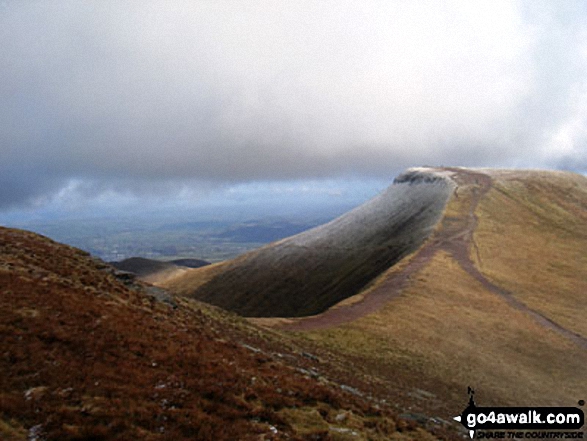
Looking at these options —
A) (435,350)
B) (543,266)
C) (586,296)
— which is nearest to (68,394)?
(435,350)

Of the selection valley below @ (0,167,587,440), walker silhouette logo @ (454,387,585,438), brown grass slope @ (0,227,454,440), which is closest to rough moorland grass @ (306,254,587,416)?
valley below @ (0,167,587,440)

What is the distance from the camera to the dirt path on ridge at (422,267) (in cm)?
5738

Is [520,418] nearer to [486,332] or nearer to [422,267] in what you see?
[486,332]

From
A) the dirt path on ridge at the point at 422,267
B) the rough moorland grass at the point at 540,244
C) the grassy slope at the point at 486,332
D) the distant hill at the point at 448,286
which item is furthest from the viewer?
the rough moorland grass at the point at 540,244

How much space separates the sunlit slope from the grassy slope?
22267 mm

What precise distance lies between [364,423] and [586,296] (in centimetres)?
7641

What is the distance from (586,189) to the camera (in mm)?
172000

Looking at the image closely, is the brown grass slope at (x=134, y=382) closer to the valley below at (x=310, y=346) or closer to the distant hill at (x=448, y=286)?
the valley below at (x=310, y=346)

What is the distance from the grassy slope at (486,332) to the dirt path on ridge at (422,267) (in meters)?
1.75

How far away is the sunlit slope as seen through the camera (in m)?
109

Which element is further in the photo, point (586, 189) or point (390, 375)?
point (586, 189)

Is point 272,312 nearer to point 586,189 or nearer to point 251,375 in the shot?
point 251,375

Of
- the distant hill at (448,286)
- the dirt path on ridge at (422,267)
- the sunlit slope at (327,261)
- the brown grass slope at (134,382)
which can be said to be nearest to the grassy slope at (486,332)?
the distant hill at (448,286)

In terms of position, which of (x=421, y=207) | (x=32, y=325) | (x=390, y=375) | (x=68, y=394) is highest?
(x=421, y=207)
